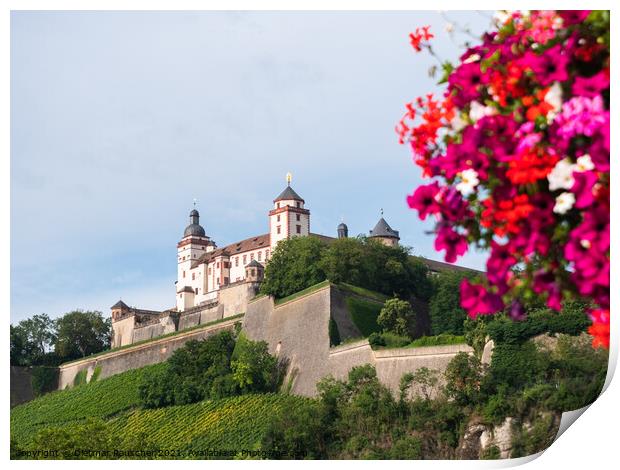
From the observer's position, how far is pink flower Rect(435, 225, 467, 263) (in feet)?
9.41

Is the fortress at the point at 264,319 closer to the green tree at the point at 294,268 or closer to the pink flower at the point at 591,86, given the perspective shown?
the green tree at the point at 294,268

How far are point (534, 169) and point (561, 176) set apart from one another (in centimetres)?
8

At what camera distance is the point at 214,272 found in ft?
130

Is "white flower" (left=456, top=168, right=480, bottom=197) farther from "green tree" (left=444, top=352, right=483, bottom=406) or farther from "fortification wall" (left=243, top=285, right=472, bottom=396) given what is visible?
"fortification wall" (left=243, top=285, right=472, bottom=396)

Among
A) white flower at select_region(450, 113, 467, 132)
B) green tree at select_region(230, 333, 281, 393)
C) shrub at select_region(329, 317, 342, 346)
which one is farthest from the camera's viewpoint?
green tree at select_region(230, 333, 281, 393)

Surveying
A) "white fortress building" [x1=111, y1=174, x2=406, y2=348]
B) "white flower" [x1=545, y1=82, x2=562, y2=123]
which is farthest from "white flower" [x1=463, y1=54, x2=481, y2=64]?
"white fortress building" [x1=111, y1=174, x2=406, y2=348]

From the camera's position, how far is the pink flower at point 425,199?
291 cm

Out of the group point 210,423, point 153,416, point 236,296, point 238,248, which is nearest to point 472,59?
point 210,423

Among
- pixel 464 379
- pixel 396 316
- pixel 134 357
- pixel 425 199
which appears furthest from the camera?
pixel 134 357

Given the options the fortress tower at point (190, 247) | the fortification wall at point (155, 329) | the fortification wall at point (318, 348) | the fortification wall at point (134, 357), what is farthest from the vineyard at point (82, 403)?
the fortress tower at point (190, 247)

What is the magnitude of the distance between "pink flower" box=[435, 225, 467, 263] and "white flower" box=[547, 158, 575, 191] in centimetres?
33

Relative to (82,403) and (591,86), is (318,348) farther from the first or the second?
(591,86)

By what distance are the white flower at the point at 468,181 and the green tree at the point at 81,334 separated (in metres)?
29.7
